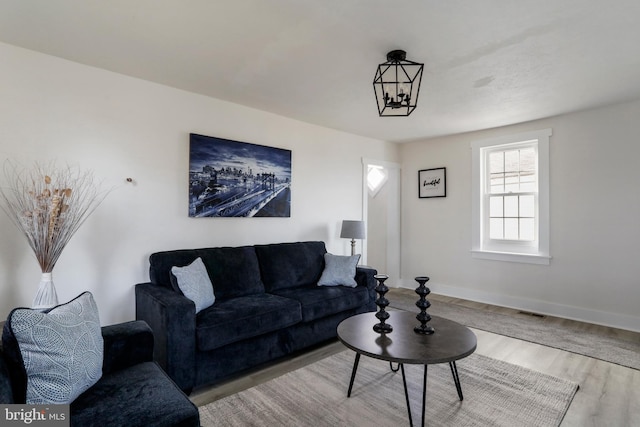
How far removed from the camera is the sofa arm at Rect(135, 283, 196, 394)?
215 cm

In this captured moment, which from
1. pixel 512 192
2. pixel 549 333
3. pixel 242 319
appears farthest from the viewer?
pixel 512 192

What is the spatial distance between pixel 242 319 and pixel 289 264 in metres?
1.11

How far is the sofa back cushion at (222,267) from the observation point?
278 centimetres

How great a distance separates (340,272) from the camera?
3.50 m

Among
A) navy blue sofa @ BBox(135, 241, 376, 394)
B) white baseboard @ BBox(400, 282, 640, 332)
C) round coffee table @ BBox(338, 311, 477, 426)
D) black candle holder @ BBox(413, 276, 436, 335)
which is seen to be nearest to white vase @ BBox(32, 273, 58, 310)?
navy blue sofa @ BBox(135, 241, 376, 394)

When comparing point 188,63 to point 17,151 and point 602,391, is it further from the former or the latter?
point 602,391

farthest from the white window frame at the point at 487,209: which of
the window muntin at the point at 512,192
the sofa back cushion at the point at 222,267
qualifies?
the sofa back cushion at the point at 222,267

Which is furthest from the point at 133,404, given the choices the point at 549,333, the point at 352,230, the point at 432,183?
the point at 432,183

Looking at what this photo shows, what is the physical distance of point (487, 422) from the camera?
1.93m

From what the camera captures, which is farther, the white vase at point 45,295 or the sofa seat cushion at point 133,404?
the white vase at point 45,295

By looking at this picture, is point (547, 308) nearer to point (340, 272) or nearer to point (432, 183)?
point (432, 183)

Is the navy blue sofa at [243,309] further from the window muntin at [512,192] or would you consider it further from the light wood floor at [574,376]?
the window muntin at [512,192]

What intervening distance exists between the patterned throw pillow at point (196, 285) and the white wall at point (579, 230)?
12.2ft

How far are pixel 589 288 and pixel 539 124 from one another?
6.74ft
